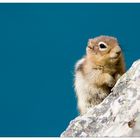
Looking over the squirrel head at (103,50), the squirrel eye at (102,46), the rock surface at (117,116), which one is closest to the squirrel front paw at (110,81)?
the squirrel head at (103,50)

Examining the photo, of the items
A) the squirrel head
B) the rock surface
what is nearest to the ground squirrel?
the squirrel head

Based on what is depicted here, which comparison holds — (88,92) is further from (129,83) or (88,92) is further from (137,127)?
(137,127)

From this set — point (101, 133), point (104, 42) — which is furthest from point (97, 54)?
point (101, 133)

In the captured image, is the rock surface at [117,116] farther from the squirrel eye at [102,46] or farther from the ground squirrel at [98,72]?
the squirrel eye at [102,46]

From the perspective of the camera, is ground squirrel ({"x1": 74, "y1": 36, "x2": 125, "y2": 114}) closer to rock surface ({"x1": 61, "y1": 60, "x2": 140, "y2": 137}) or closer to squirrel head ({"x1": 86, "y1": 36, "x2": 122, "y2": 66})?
squirrel head ({"x1": 86, "y1": 36, "x2": 122, "y2": 66})

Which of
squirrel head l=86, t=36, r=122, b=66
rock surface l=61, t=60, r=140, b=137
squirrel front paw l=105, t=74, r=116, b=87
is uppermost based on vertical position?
squirrel head l=86, t=36, r=122, b=66

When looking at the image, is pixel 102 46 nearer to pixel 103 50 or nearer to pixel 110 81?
pixel 103 50

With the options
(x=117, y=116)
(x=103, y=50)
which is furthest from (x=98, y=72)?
(x=117, y=116)
